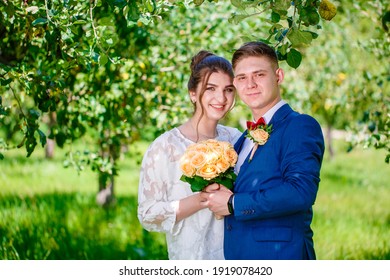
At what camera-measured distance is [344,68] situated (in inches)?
456

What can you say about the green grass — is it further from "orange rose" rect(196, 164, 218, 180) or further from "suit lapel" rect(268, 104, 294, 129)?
"suit lapel" rect(268, 104, 294, 129)

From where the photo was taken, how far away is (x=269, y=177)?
9.00 feet

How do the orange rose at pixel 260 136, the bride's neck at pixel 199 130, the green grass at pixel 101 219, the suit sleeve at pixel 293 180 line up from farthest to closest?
the green grass at pixel 101 219, the bride's neck at pixel 199 130, the orange rose at pixel 260 136, the suit sleeve at pixel 293 180

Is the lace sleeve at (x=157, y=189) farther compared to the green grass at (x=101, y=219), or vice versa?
the green grass at (x=101, y=219)

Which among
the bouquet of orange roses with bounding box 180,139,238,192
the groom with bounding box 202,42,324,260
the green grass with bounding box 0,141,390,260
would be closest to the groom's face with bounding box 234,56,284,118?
the groom with bounding box 202,42,324,260

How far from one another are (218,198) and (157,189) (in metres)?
0.44

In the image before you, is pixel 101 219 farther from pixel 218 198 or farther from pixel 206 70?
pixel 218 198

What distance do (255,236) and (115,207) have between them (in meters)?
5.44

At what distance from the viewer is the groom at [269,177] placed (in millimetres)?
2623

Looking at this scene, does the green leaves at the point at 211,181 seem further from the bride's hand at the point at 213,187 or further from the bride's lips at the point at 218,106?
the bride's lips at the point at 218,106

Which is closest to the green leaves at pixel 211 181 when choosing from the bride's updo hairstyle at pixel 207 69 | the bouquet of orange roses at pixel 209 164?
the bouquet of orange roses at pixel 209 164

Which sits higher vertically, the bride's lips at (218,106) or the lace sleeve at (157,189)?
the bride's lips at (218,106)

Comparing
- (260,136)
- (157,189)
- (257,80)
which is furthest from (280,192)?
(157,189)
